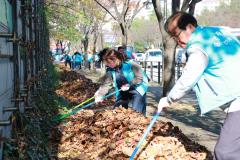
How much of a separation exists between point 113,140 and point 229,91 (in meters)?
2.77

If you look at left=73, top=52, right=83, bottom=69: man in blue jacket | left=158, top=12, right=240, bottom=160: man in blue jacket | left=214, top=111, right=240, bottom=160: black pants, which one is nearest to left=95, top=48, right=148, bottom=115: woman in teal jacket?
left=158, top=12, right=240, bottom=160: man in blue jacket

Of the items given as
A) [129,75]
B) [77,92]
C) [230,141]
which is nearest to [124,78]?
[129,75]

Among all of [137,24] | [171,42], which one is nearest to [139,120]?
[171,42]

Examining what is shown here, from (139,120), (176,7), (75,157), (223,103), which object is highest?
(176,7)

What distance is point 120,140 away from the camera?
6.23 m

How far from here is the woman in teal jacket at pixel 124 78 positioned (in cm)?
739

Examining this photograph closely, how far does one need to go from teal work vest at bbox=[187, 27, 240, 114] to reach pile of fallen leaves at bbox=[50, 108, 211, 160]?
67.0 inches

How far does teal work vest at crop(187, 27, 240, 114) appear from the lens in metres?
3.88

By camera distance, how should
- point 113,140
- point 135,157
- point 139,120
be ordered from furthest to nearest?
point 139,120 < point 113,140 < point 135,157

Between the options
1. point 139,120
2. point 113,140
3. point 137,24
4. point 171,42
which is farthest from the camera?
point 137,24

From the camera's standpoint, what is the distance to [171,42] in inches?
505

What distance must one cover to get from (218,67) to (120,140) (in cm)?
262

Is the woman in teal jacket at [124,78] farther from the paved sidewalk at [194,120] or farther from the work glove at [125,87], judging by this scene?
the paved sidewalk at [194,120]

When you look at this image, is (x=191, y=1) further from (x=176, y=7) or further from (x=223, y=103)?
(x=223, y=103)
